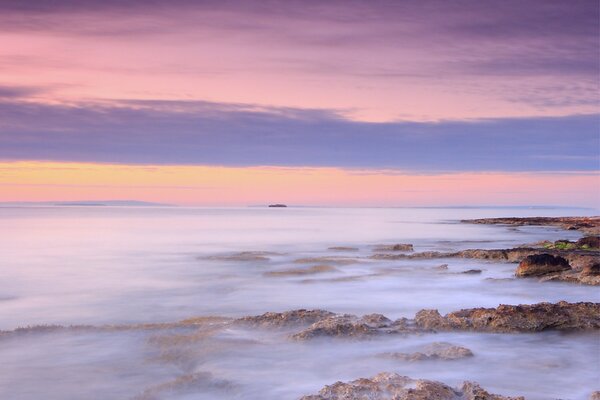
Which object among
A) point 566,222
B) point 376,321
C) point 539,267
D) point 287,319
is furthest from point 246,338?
point 566,222

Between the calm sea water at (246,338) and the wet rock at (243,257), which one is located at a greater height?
the calm sea water at (246,338)

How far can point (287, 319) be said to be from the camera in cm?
Result: 1052

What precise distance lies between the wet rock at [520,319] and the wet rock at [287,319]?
1.71 m

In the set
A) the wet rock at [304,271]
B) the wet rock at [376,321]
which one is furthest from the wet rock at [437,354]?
the wet rock at [304,271]

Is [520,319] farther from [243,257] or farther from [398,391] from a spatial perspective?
[243,257]

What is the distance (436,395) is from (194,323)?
6291 mm

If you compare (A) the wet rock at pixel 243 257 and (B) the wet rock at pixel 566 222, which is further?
(B) the wet rock at pixel 566 222

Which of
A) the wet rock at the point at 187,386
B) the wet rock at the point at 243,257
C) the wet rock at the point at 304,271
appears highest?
the wet rock at the point at 187,386

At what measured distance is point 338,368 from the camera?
816 cm

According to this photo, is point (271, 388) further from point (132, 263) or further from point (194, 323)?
point (132, 263)

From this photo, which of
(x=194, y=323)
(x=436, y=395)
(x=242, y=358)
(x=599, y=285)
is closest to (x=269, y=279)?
(x=194, y=323)

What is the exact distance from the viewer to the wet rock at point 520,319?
9.93 m

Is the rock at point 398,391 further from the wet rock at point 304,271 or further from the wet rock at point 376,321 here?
the wet rock at point 304,271

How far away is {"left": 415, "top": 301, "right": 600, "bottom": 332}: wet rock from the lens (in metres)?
9.93
